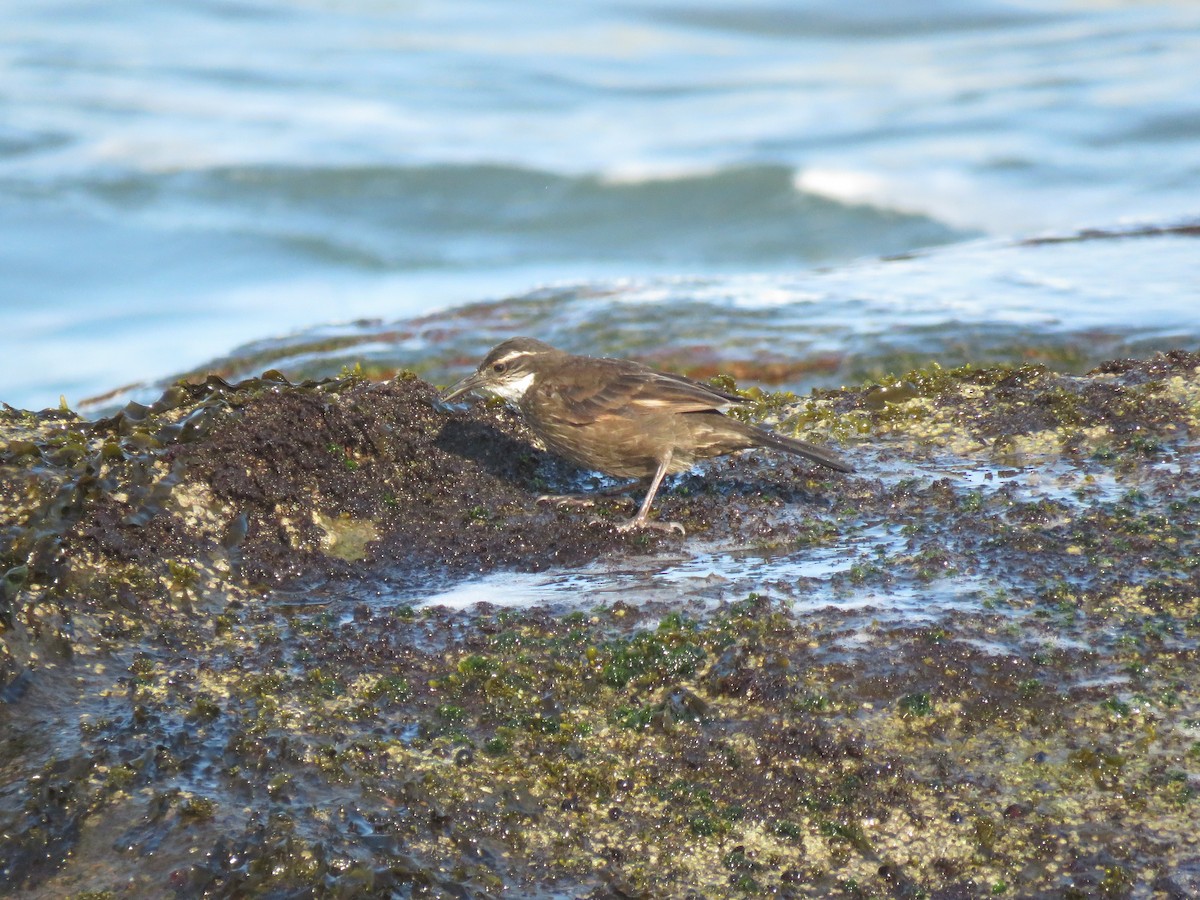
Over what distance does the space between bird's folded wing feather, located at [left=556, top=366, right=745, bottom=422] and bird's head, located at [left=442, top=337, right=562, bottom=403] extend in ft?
0.79

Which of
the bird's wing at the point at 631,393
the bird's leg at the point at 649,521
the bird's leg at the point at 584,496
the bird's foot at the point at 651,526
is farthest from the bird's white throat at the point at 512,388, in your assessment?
the bird's foot at the point at 651,526

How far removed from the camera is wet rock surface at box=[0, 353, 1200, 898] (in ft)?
10.9

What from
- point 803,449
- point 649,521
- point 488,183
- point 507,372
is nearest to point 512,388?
point 507,372

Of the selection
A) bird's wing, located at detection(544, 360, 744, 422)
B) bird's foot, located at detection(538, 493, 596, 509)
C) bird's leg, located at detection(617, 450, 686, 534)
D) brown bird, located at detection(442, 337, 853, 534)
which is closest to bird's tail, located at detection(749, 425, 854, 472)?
brown bird, located at detection(442, 337, 853, 534)

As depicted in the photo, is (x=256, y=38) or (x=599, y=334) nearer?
(x=599, y=334)

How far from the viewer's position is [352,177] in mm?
20734

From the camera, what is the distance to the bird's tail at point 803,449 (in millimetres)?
5266

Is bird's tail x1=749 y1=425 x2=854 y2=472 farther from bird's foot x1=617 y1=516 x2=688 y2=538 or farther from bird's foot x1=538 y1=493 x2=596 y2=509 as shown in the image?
bird's foot x1=538 y1=493 x2=596 y2=509

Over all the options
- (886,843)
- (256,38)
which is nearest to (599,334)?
(886,843)

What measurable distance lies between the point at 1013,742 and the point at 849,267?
872 cm

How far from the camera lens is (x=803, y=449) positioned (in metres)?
5.37

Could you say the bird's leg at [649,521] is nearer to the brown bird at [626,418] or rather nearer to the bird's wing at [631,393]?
the brown bird at [626,418]

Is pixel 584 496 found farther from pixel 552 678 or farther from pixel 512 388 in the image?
pixel 552 678

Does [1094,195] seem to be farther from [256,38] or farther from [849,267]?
[256,38]
